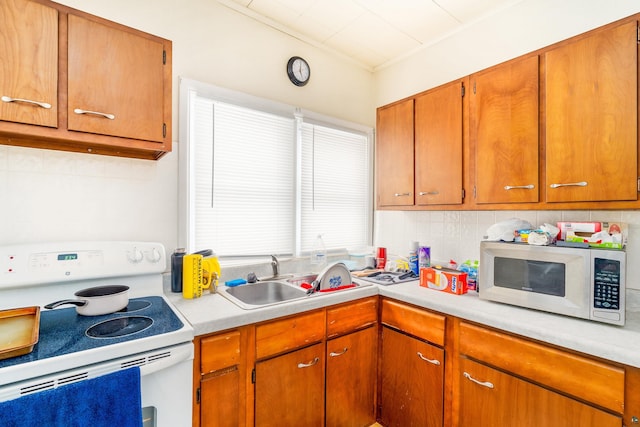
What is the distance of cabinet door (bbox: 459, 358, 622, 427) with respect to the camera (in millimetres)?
1134

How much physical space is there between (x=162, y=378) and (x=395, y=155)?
1849mm

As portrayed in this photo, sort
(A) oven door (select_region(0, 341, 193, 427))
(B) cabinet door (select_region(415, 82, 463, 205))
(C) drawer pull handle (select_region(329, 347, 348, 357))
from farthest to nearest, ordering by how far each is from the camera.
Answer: (B) cabinet door (select_region(415, 82, 463, 205)) < (C) drawer pull handle (select_region(329, 347, 348, 357)) < (A) oven door (select_region(0, 341, 193, 427))

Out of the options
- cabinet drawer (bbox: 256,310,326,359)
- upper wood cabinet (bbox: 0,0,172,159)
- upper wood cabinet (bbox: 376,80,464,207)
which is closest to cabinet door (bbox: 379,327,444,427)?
cabinet drawer (bbox: 256,310,326,359)

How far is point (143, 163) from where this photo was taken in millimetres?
1668

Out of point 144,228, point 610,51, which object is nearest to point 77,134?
point 144,228

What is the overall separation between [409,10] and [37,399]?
2.55 m

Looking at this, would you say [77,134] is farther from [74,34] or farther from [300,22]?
[300,22]

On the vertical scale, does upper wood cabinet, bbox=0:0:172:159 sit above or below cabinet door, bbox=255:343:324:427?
above

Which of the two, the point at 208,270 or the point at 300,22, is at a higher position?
the point at 300,22

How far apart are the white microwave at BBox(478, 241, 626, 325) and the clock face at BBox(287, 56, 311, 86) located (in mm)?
1667

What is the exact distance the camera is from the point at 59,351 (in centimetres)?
94

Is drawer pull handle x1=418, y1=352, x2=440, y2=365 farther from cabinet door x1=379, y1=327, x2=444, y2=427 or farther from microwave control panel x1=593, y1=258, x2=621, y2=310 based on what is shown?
microwave control panel x1=593, y1=258, x2=621, y2=310

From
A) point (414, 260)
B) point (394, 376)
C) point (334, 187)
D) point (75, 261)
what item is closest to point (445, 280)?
point (414, 260)

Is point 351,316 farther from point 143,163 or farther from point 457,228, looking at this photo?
point 143,163
